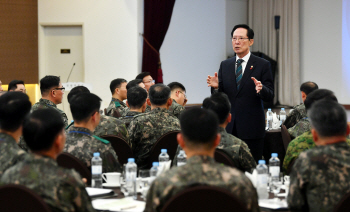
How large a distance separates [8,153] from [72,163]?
0.37 meters

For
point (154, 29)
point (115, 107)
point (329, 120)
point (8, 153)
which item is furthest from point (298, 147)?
point (154, 29)

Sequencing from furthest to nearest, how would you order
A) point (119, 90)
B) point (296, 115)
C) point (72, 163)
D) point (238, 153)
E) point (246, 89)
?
point (119, 90)
point (296, 115)
point (246, 89)
point (238, 153)
point (72, 163)

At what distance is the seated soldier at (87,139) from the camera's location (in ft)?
9.33

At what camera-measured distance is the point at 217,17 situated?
1043 centimetres

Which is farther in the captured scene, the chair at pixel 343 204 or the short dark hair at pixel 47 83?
the short dark hair at pixel 47 83

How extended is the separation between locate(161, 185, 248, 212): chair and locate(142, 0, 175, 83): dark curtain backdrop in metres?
7.51

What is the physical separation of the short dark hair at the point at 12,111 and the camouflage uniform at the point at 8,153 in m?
0.07

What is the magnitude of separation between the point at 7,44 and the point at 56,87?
4.19m

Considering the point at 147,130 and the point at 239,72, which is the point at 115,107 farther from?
the point at 239,72

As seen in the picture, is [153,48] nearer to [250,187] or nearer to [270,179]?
[270,179]

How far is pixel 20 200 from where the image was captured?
175 centimetres

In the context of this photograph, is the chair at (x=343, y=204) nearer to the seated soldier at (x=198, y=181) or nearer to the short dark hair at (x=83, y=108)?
the seated soldier at (x=198, y=181)

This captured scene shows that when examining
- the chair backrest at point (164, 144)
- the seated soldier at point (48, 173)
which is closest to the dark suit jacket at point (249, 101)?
the chair backrest at point (164, 144)

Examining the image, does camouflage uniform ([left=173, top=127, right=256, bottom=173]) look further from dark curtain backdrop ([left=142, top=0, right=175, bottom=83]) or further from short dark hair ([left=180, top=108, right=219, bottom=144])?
dark curtain backdrop ([left=142, top=0, right=175, bottom=83])
